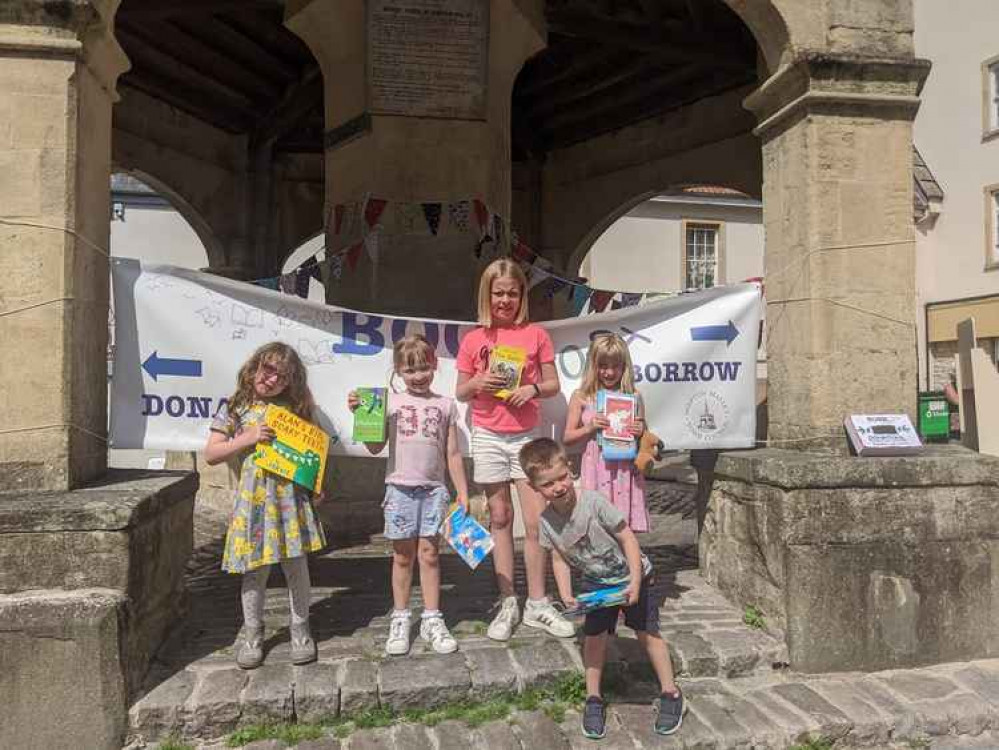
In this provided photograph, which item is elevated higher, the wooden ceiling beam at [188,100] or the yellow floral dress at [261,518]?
the wooden ceiling beam at [188,100]

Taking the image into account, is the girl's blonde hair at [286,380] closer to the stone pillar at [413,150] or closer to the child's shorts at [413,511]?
the child's shorts at [413,511]

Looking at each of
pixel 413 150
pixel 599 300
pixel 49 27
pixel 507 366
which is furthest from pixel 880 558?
pixel 413 150

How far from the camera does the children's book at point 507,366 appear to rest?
3.74 meters

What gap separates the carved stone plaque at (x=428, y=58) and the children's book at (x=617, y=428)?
3.53 meters

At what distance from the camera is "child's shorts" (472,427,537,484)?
3.77 meters

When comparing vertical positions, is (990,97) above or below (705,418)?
above

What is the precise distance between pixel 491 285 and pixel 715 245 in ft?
71.0

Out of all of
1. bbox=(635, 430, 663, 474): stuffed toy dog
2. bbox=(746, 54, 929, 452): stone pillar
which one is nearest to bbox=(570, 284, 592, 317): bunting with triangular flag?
bbox=(746, 54, 929, 452): stone pillar

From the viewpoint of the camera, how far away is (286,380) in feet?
11.7

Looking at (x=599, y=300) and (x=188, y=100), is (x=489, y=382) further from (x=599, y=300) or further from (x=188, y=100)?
(x=188, y=100)

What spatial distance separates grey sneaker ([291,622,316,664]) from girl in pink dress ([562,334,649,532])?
1.44 meters

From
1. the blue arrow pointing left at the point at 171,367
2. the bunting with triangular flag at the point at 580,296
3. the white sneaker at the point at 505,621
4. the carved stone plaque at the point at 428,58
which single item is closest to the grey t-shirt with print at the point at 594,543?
the white sneaker at the point at 505,621

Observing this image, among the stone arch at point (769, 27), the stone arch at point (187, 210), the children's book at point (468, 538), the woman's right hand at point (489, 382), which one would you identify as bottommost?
the children's book at point (468, 538)

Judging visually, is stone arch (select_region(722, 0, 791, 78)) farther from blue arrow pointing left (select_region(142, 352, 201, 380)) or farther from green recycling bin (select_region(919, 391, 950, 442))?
green recycling bin (select_region(919, 391, 950, 442))
